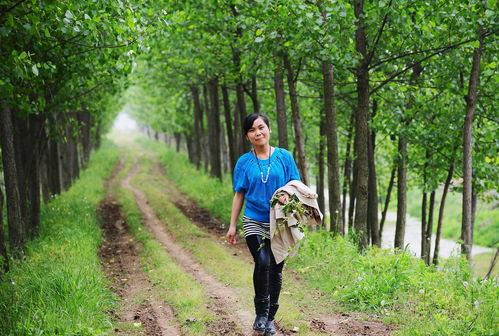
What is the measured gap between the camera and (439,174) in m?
14.3

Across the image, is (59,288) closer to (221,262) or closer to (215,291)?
(215,291)

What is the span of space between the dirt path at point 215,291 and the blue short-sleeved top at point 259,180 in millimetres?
1578

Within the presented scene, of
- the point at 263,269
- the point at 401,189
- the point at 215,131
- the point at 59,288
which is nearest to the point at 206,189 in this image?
the point at 215,131

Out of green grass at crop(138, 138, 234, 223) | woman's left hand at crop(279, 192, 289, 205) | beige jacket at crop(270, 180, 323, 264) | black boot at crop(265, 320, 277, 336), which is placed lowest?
green grass at crop(138, 138, 234, 223)

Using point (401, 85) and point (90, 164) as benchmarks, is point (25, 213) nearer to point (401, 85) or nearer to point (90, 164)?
point (401, 85)

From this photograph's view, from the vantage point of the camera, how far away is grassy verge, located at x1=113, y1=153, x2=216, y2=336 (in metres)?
6.42

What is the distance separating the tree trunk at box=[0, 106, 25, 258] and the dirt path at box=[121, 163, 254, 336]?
332 centimetres

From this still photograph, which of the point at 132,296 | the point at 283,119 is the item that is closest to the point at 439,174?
the point at 283,119

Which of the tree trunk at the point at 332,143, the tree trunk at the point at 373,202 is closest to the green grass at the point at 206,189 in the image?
the tree trunk at the point at 332,143

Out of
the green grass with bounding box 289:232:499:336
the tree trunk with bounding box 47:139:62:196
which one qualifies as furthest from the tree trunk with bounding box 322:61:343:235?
the tree trunk with bounding box 47:139:62:196

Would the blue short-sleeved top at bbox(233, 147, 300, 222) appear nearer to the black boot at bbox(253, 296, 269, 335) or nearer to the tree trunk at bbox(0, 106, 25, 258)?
the black boot at bbox(253, 296, 269, 335)

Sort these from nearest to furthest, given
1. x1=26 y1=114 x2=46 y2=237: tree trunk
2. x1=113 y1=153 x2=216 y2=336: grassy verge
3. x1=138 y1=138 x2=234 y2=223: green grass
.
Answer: x1=113 y1=153 x2=216 y2=336: grassy verge < x1=26 y1=114 x2=46 y2=237: tree trunk < x1=138 y1=138 x2=234 y2=223: green grass

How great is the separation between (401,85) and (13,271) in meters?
9.60

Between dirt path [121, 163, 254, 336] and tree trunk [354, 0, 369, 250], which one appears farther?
tree trunk [354, 0, 369, 250]
